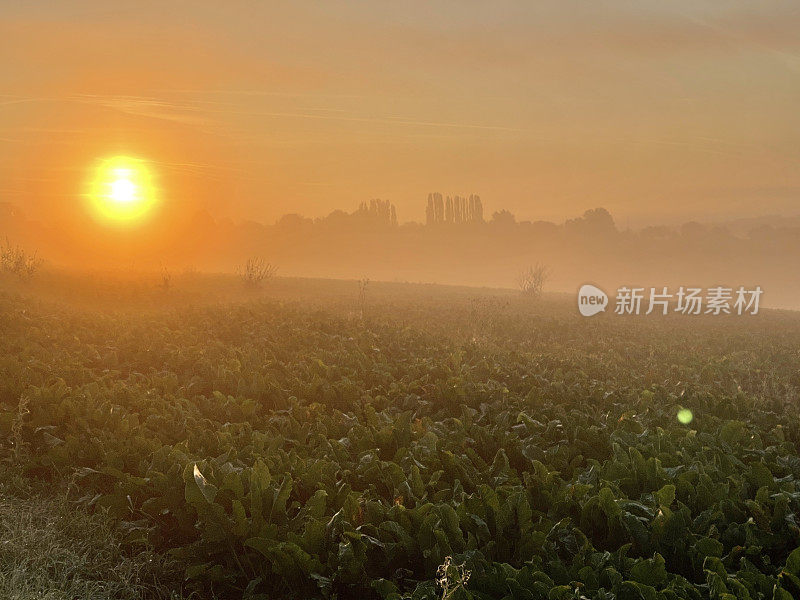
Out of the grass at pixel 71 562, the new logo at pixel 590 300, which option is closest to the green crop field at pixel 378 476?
the grass at pixel 71 562

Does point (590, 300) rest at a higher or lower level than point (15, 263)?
higher

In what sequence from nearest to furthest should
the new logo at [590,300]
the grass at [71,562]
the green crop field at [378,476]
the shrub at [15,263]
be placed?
the green crop field at [378,476], the grass at [71,562], the shrub at [15,263], the new logo at [590,300]

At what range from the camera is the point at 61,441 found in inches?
303

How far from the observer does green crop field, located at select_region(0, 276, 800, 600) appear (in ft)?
14.9

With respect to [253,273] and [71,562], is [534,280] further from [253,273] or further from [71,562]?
[71,562]

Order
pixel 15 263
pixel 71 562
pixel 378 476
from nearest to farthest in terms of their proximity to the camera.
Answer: pixel 71 562
pixel 378 476
pixel 15 263

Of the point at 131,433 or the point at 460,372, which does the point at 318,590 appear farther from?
the point at 460,372

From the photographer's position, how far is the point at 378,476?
6074 millimetres

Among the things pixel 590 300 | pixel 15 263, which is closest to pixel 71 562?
pixel 15 263

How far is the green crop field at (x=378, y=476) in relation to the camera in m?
4.55

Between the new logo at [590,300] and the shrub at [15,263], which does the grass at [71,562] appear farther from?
the new logo at [590,300]

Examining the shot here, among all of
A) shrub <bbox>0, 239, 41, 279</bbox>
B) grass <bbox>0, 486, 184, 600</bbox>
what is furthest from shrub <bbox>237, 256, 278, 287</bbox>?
grass <bbox>0, 486, 184, 600</bbox>

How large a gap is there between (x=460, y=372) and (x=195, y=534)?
19.9 ft

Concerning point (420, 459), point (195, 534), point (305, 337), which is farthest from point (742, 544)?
point (305, 337)
